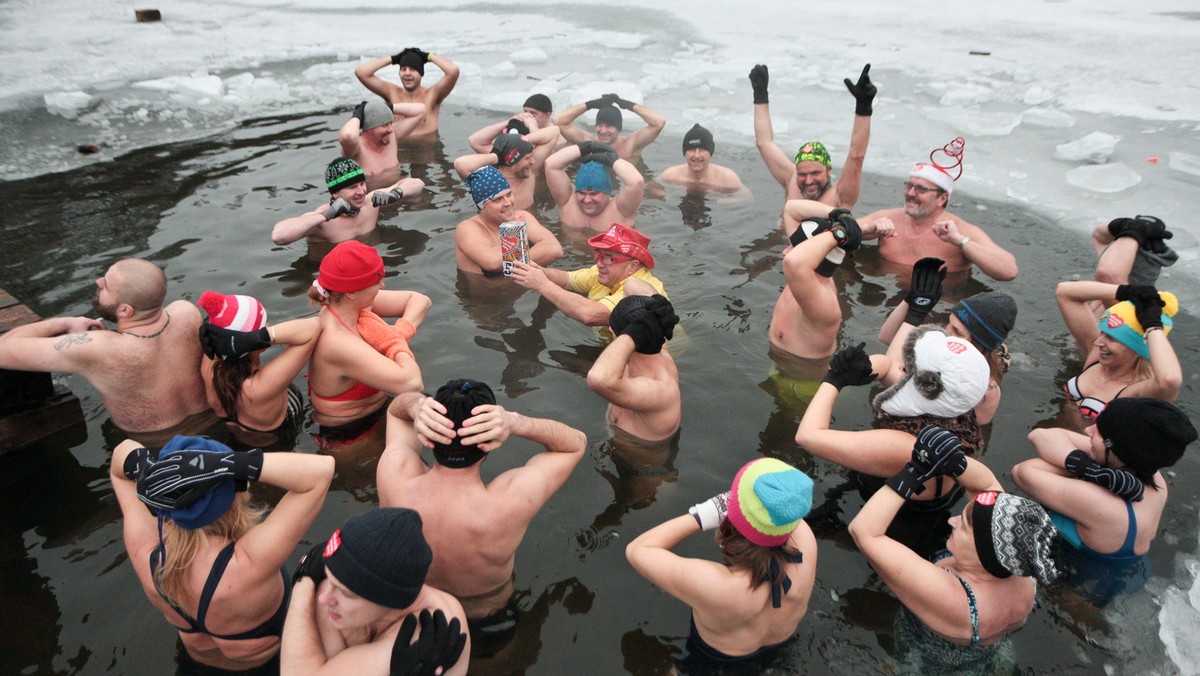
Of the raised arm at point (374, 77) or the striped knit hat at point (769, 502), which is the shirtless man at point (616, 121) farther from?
the striped knit hat at point (769, 502)

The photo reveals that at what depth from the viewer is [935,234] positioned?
23.1ft

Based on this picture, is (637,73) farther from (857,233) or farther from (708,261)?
(857,233)

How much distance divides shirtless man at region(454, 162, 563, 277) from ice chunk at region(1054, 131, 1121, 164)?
7.07 m

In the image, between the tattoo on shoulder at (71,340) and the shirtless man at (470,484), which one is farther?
the tattoo on shoulder at (71,340)

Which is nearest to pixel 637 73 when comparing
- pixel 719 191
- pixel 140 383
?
pixel 719 191

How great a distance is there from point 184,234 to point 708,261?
539 cm

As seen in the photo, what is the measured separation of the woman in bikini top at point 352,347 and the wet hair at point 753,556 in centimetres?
220

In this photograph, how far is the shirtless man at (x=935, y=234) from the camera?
6.64 metres

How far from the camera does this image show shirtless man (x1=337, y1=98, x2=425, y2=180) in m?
8.02

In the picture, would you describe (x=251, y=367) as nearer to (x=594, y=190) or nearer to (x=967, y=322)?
(x=594, y=190)

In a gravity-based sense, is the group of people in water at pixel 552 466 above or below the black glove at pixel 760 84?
below

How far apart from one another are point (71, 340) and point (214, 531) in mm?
2062

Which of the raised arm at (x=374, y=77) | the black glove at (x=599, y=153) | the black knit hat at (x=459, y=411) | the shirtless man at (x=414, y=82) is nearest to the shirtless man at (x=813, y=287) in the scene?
the black knit hat at (x=459, y=411)

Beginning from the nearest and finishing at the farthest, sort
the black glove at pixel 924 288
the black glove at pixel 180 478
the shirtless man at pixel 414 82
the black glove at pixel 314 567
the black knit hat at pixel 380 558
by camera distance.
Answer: the black knit hat at pixel 380 558
the black glove at pixel 180 478
the black glove at pixel 314 567
the black glove at pixel 924 288
the shirtless man at pixel 414 82
